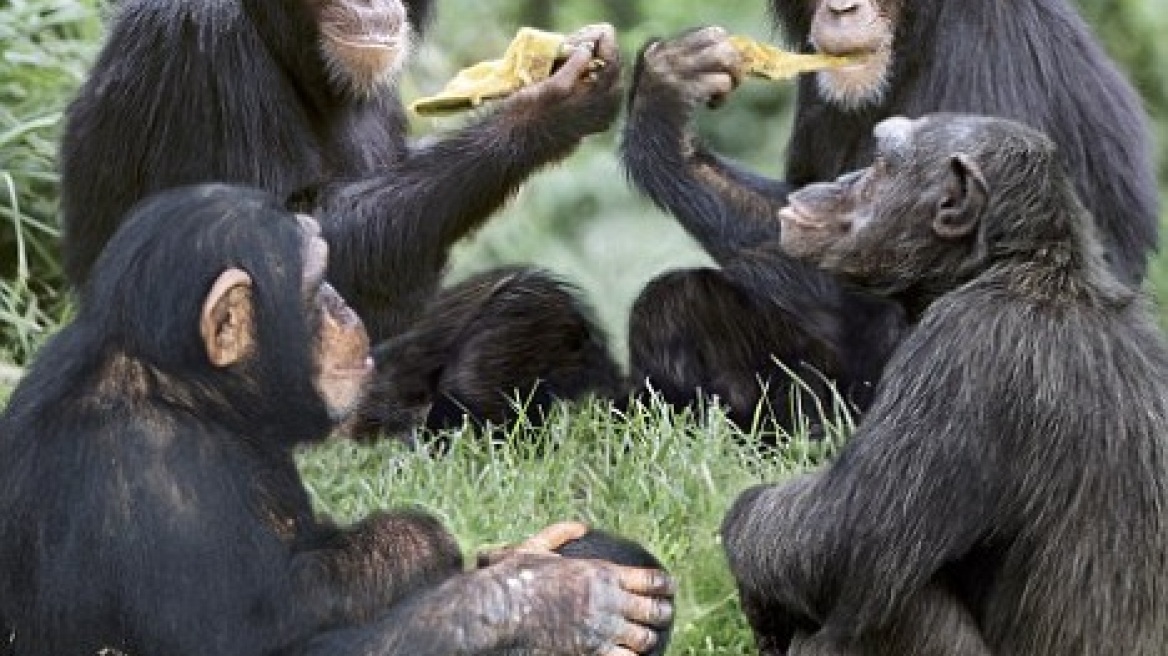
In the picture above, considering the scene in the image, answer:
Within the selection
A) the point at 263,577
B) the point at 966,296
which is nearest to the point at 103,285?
→ the point at 263,577

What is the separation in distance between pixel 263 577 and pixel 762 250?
11.3 ft

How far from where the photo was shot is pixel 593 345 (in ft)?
33.0

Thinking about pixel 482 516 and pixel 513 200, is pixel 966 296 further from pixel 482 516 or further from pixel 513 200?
pixel 513 200

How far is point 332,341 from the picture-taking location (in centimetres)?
705

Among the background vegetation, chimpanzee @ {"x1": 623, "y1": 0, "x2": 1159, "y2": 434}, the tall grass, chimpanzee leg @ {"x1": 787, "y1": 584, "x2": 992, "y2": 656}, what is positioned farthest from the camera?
the tall grass

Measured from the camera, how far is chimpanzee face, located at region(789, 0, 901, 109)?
919cm

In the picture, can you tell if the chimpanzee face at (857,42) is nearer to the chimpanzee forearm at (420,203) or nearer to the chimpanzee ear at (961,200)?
the chimpanzee forearm at (420,203)

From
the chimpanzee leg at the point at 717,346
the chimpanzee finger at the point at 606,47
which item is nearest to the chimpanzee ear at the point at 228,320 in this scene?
the chimpanzee finger at the point at 606,47

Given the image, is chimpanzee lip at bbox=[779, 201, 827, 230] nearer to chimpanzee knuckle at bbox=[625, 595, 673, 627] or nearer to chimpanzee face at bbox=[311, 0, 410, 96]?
chimpanzee knuckle at bbox=[625, 595, 673, 627]

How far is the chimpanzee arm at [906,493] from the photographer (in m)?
6.69

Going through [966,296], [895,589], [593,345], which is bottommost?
[593,345]

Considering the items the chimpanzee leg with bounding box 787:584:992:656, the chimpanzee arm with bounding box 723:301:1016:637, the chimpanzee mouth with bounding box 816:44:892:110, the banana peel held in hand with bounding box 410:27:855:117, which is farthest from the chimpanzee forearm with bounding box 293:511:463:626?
the chimpanzee mouth with bounding box 816:44:892:110

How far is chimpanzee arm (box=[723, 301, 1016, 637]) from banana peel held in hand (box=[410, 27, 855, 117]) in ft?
8.24

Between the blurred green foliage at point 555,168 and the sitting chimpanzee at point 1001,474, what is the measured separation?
3844 millimetres
